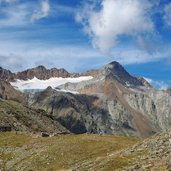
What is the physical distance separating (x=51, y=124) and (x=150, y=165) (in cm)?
14069

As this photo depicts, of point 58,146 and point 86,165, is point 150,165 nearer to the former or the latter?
point 86,165

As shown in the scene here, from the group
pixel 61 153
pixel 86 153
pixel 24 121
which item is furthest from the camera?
pixel 24 121

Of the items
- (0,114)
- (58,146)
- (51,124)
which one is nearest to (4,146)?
(58,146)

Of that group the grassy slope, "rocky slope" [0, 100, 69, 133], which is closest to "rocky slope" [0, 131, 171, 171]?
the grassy slope

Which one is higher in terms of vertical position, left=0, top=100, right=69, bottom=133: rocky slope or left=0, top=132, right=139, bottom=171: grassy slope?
left=0, top=100, right=69, bottom=133: rocky slope

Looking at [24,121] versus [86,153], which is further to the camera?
[24,121]

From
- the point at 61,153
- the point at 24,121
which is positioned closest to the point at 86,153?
the point at 61,153

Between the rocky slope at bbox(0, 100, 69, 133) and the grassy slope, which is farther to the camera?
the rocky slope at bbox(0, 100, 69, 133)

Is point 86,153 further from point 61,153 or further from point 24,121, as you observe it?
point 24,121

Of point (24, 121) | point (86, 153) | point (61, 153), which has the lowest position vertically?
point (86, 153)

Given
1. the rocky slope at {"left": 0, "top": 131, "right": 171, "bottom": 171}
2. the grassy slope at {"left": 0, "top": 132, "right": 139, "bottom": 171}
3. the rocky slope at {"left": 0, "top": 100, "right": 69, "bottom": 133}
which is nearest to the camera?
the rocky slope at {"left": 0, "top": 131, "right": 171, "bottom": 171}

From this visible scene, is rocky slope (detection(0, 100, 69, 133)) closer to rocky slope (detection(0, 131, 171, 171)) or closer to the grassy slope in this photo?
rocky slope (detection(0, 131, 171, 171))

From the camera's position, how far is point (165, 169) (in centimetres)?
4278

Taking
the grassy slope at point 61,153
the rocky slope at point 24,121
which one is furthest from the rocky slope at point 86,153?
the rocky slope at point 24,121
